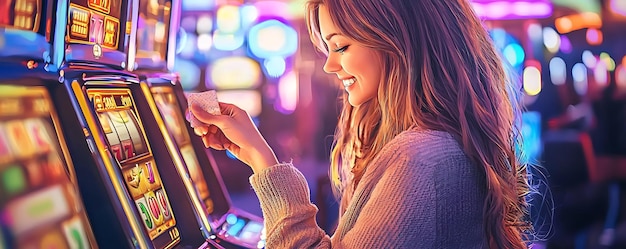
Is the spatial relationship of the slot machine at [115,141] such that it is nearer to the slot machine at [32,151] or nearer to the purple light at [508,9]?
the slot machine at [32,151]

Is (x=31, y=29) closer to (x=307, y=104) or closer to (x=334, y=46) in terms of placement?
(x=334, y=46)

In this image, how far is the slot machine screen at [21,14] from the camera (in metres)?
1.22

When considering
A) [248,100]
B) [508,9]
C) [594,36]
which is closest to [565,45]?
[594,36]

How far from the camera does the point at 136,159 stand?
5.83ft

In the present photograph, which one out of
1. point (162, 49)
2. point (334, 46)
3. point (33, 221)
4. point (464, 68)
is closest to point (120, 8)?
point (162, 49)

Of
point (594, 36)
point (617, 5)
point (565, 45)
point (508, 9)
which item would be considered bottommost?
point (565, 45)

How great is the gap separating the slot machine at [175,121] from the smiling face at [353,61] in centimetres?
58

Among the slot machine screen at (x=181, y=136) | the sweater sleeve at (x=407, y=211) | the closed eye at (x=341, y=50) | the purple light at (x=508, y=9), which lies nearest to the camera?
the sweater sleeve at (x=407, y=211)

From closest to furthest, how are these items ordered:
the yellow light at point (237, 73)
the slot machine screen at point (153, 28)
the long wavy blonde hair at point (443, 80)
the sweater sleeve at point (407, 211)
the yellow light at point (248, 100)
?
the sweater sleeve at point (407, 211), the long wavy blonde hair at point (443, 80), the slot machine screen at point (153, 28), the yellow light at point (237, 73), the yellow light at point (248, 100)

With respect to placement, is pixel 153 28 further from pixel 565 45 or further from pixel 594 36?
pixel 594 36

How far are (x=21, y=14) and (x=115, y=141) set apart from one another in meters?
0.47

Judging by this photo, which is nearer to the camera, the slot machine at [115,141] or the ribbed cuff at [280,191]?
the slot machine at [115,141]

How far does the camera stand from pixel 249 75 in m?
6.03

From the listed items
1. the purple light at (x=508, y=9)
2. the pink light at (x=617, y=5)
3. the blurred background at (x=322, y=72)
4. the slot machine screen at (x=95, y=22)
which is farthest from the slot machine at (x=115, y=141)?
the pink light at (x=617, y=5)
